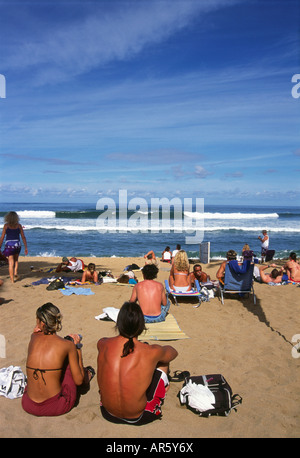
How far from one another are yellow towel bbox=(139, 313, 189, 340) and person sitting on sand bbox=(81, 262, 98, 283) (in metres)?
3.86

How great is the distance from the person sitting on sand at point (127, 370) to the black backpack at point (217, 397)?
552mm

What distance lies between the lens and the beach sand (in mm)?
3074

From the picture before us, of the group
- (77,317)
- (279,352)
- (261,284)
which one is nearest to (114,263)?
(261,284)

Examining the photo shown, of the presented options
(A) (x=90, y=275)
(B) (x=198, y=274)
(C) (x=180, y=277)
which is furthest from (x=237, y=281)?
(A) (x=90, y=275)

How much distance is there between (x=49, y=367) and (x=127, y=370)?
722 millimetres

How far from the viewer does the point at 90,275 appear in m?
9.13

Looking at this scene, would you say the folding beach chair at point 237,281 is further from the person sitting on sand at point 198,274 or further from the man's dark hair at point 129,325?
the man's dark hair at point 129,325

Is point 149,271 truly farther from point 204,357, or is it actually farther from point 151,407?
point 151,407

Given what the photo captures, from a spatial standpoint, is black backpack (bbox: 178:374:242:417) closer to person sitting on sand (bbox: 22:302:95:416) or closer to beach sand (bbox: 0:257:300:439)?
beach sand (bbox: 0:257:300:439)

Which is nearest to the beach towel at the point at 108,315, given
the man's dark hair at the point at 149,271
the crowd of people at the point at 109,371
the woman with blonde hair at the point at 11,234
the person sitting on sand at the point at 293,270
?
the man's dark hair at the point at 149,271

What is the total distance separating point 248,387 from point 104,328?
256 centimetres

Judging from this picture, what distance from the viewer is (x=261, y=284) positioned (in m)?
9.63

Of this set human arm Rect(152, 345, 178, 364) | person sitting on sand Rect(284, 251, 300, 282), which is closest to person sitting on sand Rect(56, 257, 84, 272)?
person sitting on sand Rect(284, 251, 300, 282)
